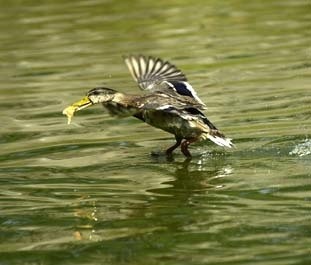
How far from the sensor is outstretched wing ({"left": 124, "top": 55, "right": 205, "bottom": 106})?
10.5m

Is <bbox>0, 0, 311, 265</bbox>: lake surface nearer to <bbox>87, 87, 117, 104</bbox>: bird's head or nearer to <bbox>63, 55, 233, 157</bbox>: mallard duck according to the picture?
<bbox>63, 55, 233, 157</bbox>: mallard duck

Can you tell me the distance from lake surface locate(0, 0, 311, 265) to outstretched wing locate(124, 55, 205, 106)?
0.57 metres

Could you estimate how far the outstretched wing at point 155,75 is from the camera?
34.5 ft

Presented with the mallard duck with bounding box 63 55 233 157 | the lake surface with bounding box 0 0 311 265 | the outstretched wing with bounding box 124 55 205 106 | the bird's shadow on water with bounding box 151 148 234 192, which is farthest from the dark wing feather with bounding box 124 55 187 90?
the bird's shadow on water with bounding box 151 148 234 192

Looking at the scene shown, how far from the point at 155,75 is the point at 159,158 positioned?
1168 millimetres

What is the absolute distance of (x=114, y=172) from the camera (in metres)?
9.47

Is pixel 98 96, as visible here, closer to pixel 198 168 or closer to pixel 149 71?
pixel 198 168

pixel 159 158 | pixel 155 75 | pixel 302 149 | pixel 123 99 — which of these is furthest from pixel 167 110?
pixel 155 75

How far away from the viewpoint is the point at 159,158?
9.91 m

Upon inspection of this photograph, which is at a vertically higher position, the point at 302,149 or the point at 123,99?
the point at 123,99

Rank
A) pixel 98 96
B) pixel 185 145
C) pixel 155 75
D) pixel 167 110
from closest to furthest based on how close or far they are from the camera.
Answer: pixel 167 110, pixel 98 96, pixel 185 145, pixel 155 75

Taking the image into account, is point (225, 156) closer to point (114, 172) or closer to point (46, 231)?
point (114, 172)

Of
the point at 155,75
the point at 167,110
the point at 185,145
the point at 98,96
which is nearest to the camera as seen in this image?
the point at 167,110

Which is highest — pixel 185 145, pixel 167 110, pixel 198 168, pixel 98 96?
pixel 98 96
